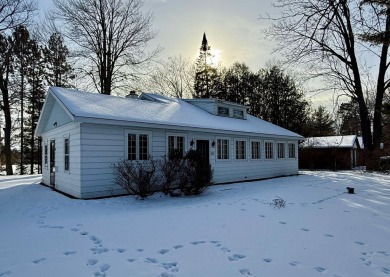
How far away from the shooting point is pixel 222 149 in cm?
1359

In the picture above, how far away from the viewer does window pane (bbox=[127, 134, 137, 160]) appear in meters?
9.92

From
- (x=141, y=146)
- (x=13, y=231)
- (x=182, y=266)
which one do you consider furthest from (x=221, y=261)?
(x=141, y=146)

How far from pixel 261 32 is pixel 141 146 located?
551 centimetres

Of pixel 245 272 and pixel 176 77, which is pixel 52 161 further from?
pixel 176 77

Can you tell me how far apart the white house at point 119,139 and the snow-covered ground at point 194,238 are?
1.34 metres

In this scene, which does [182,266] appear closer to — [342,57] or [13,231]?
[13,231]

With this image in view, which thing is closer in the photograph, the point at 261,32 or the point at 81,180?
the point at 81,180

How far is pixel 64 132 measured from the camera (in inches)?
410

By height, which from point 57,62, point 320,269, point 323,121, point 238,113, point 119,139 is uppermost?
point 57,62

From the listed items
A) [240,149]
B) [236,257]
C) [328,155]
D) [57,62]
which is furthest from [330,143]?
[236,257]

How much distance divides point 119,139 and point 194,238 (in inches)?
214

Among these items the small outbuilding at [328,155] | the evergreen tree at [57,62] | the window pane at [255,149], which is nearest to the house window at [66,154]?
the window pane at [255,149]

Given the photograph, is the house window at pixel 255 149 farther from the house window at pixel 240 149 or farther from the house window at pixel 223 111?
the house window at pixel 223 111

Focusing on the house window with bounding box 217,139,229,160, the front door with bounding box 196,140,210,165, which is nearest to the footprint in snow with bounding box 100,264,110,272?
the front door with bounding box 196,140,210,165
